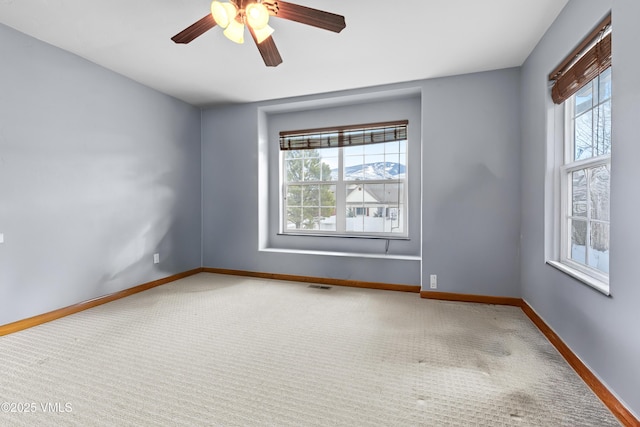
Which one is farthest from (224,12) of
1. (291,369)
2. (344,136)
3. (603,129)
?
(344,136)

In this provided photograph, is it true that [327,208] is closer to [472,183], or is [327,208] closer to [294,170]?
[294,170]

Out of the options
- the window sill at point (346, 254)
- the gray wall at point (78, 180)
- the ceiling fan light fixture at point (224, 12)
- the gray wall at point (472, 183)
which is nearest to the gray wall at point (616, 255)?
the gray wall at point (472, 183)

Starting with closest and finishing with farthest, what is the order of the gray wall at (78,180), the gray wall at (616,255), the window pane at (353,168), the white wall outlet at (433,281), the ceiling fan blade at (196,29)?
the gray wall at (616,255), the ceiling fan blade at (196,29), the gray wall at (78,180), the white wall outlet at (433,281), the window pane at (353,168)

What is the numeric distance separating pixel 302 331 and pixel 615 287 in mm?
2042

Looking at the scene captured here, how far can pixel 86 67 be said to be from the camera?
300 centimetres

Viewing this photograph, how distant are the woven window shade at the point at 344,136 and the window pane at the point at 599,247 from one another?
2.34 meters

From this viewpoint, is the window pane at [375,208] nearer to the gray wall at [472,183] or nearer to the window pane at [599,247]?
the gray wall at [472,183]

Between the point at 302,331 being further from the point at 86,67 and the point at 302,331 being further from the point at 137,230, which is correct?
the point at 86,67

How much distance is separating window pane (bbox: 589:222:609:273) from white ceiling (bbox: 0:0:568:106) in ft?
5.29

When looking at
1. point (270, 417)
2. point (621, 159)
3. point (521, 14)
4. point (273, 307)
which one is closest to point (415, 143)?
point (521, 14)

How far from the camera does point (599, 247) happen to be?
6.37 ft

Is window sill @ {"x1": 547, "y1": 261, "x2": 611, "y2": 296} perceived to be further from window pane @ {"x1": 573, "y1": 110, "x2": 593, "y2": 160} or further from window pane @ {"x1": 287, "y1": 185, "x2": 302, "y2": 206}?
window pane @ {"x1": 287, "y1": 185, "x2": 302, "y2": 206}

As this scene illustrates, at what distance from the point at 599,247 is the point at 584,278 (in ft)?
0.82

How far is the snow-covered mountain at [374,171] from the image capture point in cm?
402
